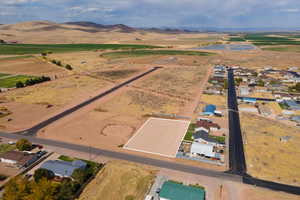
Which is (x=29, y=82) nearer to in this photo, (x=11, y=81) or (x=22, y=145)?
(x=11, y=81)

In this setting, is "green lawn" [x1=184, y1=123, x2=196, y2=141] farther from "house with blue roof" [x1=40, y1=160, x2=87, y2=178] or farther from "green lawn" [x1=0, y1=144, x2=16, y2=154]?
"green lawn" [x1=0, y1=144, x2=16, y2=154]

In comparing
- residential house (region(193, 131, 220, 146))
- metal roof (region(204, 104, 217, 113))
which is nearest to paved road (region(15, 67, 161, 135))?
metal roof (region(204, 104, 217, 113))

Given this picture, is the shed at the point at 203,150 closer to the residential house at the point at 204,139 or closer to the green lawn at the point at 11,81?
the residential house at the point at 204,139

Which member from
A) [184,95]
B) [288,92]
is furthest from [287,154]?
[288,92]

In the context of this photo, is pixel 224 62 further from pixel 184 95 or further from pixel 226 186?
pixel 226 186

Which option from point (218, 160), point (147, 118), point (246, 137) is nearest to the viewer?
point (218, 160)
